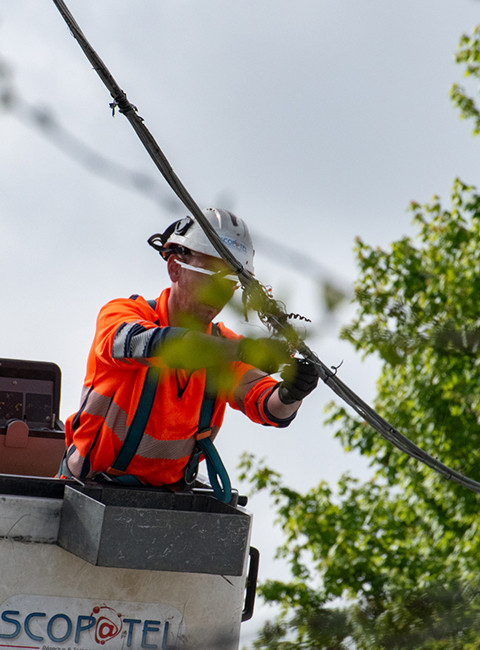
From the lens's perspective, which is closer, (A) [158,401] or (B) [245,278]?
(B) [245,278]

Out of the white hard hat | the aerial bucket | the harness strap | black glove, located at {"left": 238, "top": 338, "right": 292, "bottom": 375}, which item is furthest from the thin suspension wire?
the harness strap

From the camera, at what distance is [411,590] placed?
3.66ft

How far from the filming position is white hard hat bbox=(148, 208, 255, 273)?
3.11 meters

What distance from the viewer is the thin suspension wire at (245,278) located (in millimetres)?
1163

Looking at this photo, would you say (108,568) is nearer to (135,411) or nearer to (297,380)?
(135,411)

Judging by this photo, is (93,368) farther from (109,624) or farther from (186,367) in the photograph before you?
(186,367)

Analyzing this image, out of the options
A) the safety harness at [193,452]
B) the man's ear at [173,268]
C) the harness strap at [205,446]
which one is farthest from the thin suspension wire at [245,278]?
the man's ear at [173,268]

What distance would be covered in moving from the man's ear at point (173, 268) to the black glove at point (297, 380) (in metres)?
0.59

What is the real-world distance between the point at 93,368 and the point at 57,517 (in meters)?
0.74

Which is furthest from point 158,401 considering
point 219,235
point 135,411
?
point 219,235

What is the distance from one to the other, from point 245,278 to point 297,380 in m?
1.01

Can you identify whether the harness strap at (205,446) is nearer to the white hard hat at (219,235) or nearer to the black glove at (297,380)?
the black glove at (297,380)

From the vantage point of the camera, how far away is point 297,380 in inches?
91.0

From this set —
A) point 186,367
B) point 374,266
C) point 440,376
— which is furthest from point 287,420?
point 374,266
